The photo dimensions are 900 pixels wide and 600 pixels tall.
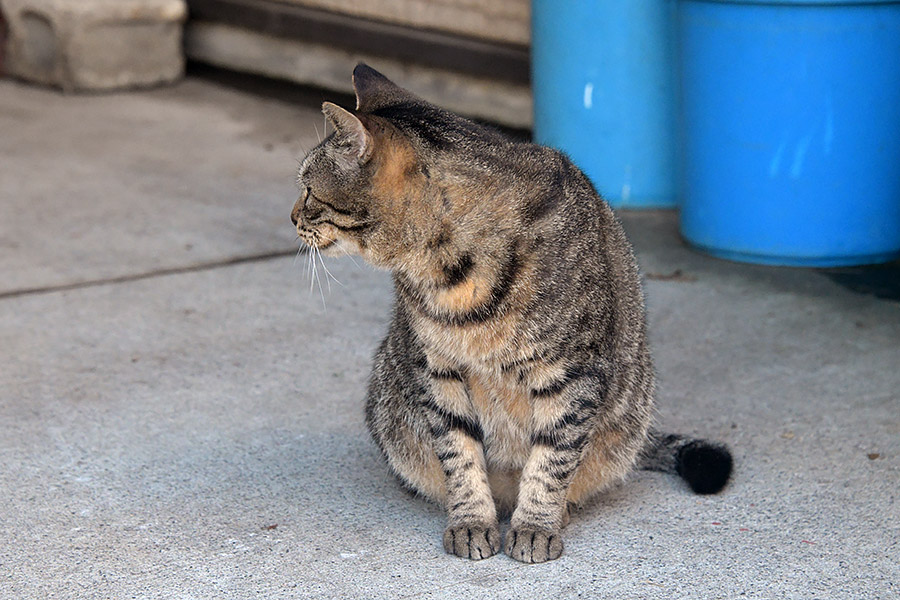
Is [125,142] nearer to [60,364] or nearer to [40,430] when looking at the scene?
[60,364]

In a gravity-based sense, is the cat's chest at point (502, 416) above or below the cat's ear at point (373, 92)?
below

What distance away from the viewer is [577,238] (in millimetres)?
2908

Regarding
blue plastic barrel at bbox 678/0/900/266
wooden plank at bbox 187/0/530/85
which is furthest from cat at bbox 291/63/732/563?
wooden plank at bbox 187/0/530/85

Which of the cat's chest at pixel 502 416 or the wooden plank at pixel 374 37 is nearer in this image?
the cat's chest at pixel 502 416

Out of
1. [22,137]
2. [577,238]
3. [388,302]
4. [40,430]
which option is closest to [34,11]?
[22,137]

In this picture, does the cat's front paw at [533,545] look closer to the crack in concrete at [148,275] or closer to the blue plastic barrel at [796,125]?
the blue plastic barrel at [796,125]

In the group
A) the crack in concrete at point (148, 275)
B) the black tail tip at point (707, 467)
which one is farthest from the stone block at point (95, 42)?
the black tail tip at point (707, 467)

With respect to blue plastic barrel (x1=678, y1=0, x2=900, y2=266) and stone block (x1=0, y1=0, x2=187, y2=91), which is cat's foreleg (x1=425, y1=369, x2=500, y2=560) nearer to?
blue plastic barrel (x1=678, y1=0, x2=900, y2=266)

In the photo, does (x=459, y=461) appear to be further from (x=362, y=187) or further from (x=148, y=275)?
(x=148, y=275)

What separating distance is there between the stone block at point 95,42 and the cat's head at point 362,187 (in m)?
5.53

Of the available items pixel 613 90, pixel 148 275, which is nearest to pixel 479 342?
pixel 148 275

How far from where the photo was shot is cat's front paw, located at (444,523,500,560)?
2.93 m

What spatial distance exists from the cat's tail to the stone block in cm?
577

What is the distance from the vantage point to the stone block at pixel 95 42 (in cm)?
786
